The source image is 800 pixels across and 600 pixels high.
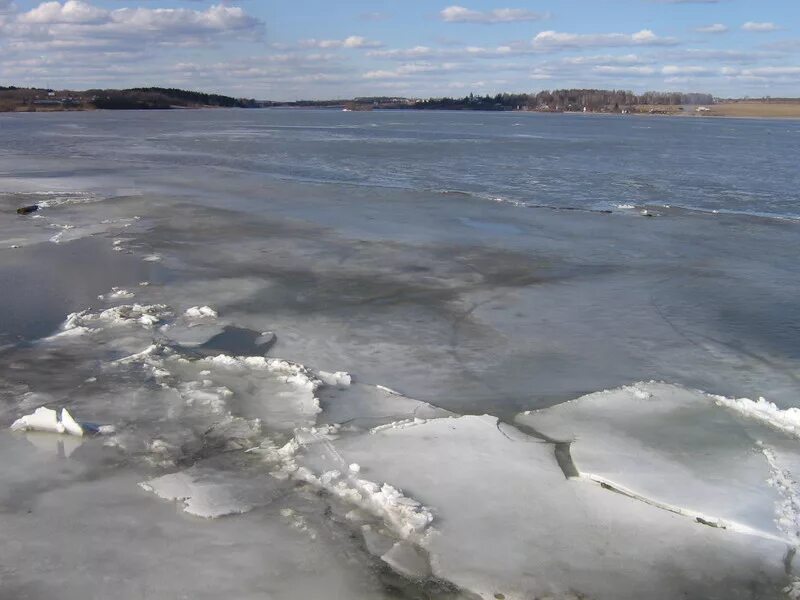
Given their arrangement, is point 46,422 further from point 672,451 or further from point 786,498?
point 786,498

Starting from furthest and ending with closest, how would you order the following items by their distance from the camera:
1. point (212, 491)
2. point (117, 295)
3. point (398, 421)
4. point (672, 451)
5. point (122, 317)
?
point (117, 295), point (122, 317), point (398, 421), point (672, 451), point (212, 491)

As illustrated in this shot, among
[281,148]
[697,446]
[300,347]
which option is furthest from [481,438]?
[281,148]

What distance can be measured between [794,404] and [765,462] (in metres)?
1.21

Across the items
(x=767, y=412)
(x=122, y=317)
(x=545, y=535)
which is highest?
(x=122, y=317)

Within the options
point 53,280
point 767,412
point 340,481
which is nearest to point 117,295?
point 53,280

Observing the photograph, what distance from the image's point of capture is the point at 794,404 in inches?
239

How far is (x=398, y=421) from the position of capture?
562 cm

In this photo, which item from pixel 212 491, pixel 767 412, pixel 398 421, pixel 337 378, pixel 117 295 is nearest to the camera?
pixel 212 491

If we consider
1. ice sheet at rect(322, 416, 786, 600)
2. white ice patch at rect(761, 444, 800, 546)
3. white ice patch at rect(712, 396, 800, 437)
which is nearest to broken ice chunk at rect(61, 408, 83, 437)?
ice sheet at rect(322, 416, 786, 600)

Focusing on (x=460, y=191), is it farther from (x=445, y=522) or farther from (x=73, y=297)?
(x=445, y=522)

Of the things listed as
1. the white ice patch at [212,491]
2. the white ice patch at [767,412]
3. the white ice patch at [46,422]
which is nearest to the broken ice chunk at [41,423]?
the white ice patch at [46,422]

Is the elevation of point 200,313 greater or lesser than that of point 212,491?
greater

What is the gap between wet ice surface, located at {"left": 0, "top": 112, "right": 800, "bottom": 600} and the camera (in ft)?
13.0

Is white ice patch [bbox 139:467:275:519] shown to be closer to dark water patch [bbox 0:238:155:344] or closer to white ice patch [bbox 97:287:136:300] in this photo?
dark water patch [bbox 0:238:155:344]
